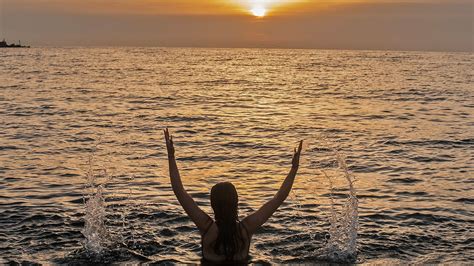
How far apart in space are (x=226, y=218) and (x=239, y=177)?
1164 centimetres

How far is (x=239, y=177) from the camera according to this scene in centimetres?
1848

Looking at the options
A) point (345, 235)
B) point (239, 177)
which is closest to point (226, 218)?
point (345, 235)

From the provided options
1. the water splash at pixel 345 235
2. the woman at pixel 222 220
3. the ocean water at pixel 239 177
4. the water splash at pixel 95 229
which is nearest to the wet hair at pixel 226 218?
the woman at pixel 222 220

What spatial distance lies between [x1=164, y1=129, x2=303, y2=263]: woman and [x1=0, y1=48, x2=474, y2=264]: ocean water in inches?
153

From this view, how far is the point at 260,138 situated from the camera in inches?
1061

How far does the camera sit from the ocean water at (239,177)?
11.8 meters

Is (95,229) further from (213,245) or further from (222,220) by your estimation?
(222,220)

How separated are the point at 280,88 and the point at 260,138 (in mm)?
34892

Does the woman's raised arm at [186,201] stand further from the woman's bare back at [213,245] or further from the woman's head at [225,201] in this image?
the woman's head at [225,201]

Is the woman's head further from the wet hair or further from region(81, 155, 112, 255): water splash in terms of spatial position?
region(81, 155, 112, 255): water splash

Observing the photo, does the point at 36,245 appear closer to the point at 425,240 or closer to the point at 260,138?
the point at 425,240

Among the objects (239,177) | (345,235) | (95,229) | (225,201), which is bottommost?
(345,235)

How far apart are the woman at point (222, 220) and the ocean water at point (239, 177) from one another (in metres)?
3.89

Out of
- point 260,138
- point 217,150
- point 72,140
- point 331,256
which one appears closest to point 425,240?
point 331,256
